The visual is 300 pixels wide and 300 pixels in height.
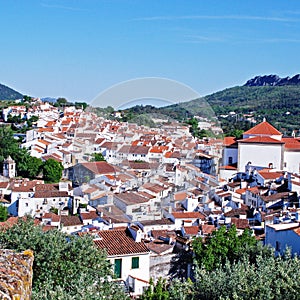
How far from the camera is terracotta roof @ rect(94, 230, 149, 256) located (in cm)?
746

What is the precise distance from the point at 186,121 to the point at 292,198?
33.1ft

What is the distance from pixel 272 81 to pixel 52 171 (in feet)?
187

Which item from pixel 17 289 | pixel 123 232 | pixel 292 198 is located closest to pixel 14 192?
pixel 292 198

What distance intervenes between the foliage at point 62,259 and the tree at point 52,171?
61.4 feet

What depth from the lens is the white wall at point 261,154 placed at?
21.5 m

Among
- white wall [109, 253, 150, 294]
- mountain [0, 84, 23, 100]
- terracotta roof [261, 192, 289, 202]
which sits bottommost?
white wall [109, 253, 150, 294]

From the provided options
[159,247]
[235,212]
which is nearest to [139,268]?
[159,247]

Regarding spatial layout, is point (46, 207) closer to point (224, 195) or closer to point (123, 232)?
point (224, 195)

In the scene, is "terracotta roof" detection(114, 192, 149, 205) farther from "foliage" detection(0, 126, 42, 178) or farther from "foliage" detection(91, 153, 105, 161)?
"foliage" detection(0, 126, 42, 178)

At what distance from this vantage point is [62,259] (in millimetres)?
5027

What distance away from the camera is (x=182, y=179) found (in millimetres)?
5172

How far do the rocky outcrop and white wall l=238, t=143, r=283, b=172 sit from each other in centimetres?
2009

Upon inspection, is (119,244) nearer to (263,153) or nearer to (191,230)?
(191,230)

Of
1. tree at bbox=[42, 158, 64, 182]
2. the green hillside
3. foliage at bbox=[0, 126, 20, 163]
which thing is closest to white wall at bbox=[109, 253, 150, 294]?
tree at bbox=[42, 158, 64, 182]
